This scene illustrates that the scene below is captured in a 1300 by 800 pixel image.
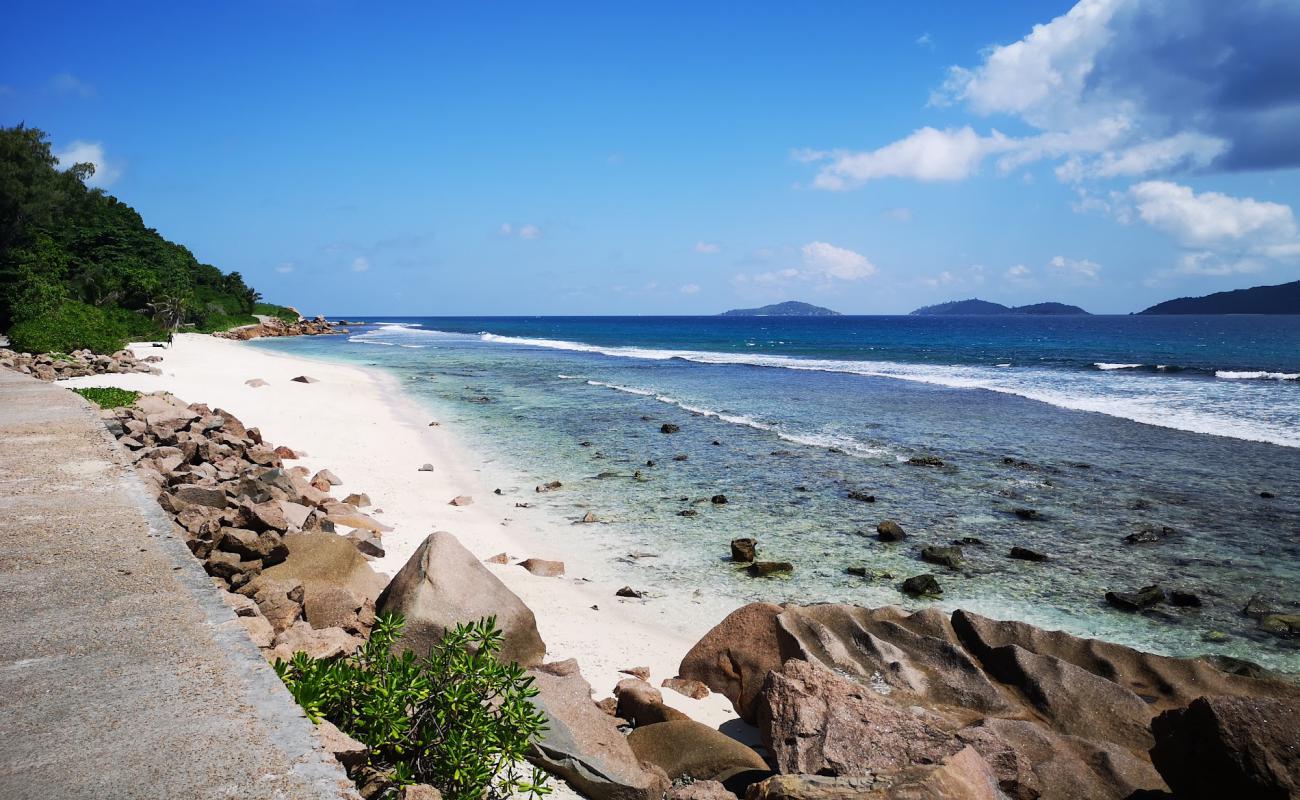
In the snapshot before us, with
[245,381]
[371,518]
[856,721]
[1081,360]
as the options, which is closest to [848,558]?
[856,721]

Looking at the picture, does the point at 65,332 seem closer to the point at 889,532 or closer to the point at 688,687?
the point at 889,532

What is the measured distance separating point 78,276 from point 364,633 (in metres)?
55.7

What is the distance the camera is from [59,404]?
1202cm

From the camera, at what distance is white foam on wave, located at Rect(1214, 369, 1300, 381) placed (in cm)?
3631

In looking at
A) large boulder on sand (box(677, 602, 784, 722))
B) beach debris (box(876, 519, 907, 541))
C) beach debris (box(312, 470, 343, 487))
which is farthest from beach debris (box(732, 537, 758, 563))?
beach debris (box(312, 470, 343, 487))

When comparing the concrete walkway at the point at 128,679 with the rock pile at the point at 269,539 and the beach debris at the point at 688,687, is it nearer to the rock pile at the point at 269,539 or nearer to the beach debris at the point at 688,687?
the rock pile at the point at 269,539

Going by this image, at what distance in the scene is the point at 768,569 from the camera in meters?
10.1

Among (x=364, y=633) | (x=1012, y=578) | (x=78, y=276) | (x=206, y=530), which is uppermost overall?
(x=78, y=276)

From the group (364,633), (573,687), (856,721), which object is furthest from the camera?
(364,633)

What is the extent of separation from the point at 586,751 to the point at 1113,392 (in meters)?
34.9

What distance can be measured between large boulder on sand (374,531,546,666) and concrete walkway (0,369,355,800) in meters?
1.50

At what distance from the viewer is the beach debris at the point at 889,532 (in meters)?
11.8

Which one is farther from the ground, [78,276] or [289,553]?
[78,276]

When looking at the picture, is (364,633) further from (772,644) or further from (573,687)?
(772,644)
